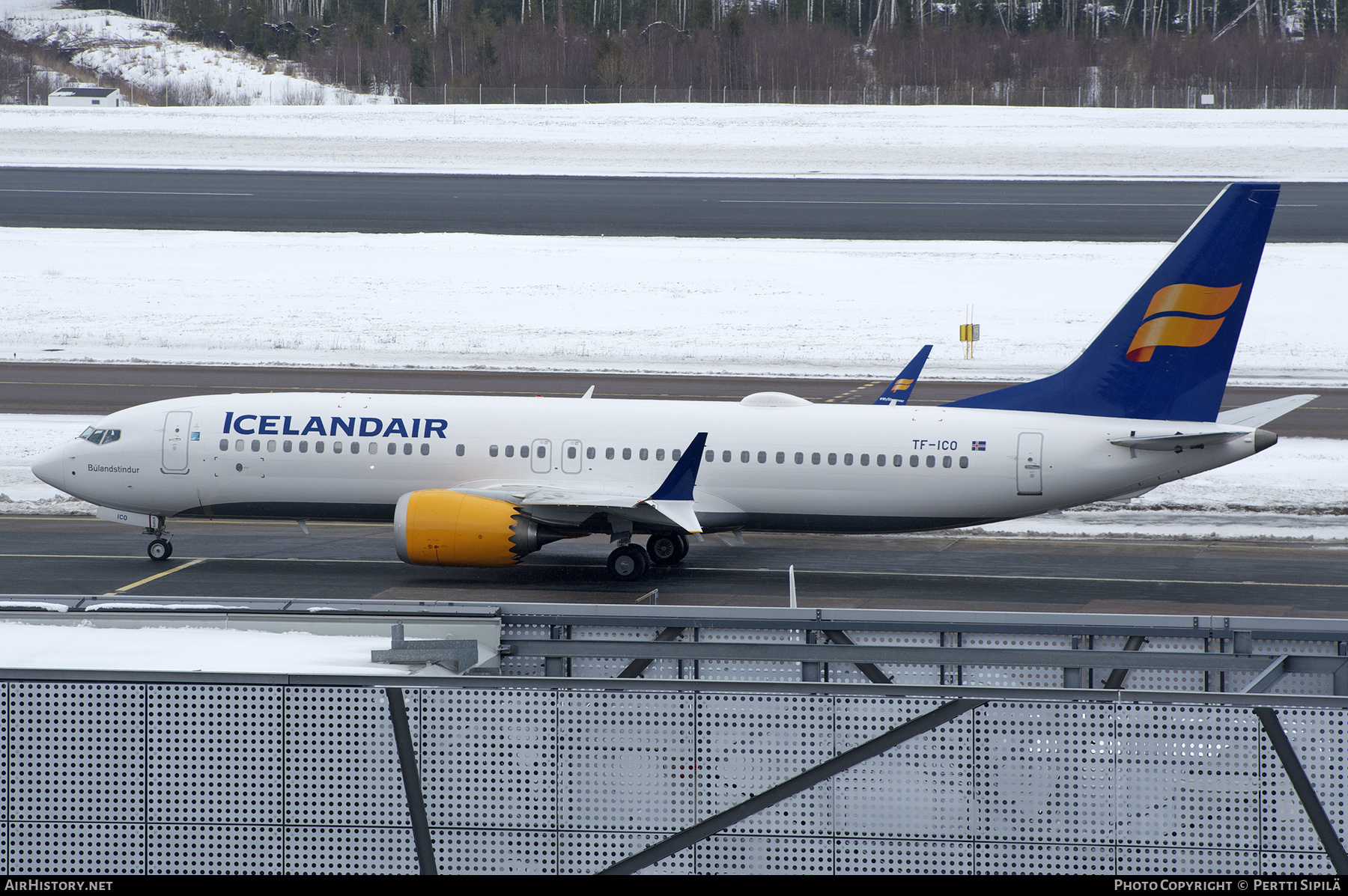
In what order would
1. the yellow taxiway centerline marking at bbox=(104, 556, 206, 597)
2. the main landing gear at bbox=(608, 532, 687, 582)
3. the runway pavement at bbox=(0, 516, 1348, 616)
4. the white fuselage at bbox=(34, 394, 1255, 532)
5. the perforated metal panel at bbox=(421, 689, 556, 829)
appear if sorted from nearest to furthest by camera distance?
the perforated metal panel at bbox=(421, 689, 556, 829) < the runway pavement at bbox=(0, 516, 1348, 616) < the yellow taxiway centerline marking at bbox=(104, 556, 206, 597) < the white fuselage at bbox=(34, 394, 1255, 532) < the main landing gear at bbox=(608, 532, 687, 582)

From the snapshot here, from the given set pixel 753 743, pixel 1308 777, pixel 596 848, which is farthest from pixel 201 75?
pixel 1308 777

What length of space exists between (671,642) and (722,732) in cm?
364

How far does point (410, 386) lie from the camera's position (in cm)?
5181

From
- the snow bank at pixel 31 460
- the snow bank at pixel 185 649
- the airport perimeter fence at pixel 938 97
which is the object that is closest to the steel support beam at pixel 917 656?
the snow bank at pixel 185 649

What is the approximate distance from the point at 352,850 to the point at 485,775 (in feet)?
3.96

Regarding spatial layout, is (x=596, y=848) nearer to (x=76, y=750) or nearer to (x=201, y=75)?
(x=76, y=750)

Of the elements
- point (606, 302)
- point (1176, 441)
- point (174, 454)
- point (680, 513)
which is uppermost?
point (606, 302)

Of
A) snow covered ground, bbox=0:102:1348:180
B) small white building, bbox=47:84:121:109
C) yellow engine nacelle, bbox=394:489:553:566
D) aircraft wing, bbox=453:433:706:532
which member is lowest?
yellow engine nacelle, bbox=394:489:553:566

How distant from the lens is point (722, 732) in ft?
36.2

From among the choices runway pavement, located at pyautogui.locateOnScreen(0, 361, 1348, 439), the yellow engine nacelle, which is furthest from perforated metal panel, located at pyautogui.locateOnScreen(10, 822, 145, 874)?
runway pavement, located at pyautogui.locateOnScreen(0, 361, 1348, 439)

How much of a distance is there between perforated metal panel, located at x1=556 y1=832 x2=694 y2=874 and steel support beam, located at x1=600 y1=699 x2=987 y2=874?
8 centimetres

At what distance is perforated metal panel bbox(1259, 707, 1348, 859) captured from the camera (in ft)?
33.7

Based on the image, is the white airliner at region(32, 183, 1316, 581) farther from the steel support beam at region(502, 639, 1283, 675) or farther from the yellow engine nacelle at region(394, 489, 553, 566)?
the steel support beam at region(502, 639, 1283, 675)

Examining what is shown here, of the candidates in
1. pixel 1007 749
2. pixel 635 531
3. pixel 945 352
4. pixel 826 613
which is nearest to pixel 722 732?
pixel 1007 749
